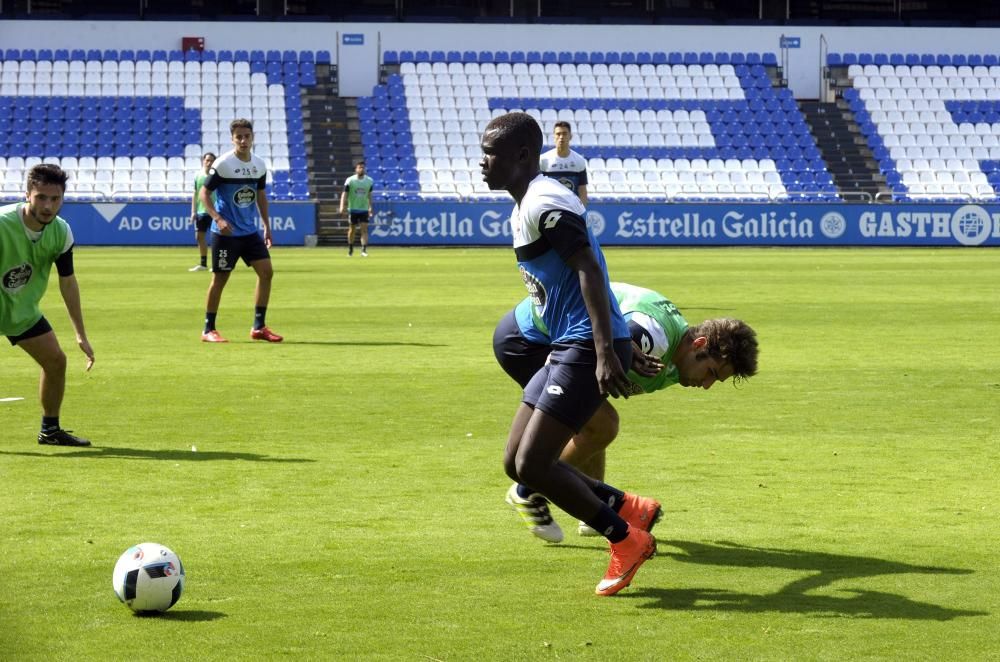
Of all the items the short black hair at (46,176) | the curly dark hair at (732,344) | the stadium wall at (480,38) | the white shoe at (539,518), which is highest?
the stadium wall at (480,38)

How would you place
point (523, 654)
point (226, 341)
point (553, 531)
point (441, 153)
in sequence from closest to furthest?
point (523, 654)
point (553, 531)
point (226, 341)
point (441, 153)

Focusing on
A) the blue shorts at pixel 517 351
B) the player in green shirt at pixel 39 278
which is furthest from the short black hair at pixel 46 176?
the blue shorts at pixel 517 351

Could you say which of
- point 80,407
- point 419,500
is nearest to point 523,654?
point 419,500

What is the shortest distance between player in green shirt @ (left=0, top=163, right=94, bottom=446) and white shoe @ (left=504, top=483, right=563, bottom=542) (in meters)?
3.77

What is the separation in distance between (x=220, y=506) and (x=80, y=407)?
4.12 meters

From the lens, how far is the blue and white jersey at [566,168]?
1681 centimetres

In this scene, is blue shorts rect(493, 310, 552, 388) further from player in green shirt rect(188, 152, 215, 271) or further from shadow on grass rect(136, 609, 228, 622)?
player in green shirt rect(188, 152, 215, 271)

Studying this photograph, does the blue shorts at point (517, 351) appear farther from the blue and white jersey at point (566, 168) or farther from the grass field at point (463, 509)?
the blue and white jersey at point (566, 168)

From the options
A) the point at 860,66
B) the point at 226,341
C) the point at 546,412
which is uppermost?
the point at 860,66

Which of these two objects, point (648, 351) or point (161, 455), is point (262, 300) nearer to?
point (161, 455)

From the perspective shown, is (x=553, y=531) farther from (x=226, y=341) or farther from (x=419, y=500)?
(x=226, y=341)

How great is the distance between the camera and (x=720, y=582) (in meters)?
5.83

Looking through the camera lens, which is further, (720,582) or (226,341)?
(226,341)

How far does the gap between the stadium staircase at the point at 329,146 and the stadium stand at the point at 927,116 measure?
16.7 m
